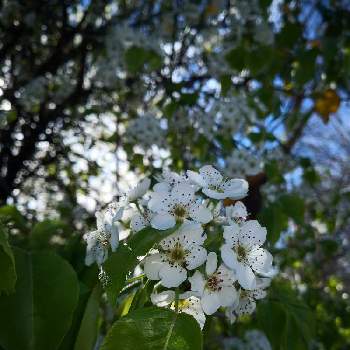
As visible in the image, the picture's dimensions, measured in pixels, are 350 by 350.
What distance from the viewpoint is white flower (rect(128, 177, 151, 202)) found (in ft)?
3.96

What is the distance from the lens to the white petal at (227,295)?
98 cm

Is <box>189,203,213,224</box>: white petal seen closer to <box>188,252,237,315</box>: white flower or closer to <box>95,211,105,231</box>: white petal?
<box>188,252,237,315</box>: white flower

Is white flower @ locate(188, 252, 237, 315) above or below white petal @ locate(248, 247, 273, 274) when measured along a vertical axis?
below

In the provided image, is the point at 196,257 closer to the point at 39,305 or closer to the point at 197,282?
the point at 197,282

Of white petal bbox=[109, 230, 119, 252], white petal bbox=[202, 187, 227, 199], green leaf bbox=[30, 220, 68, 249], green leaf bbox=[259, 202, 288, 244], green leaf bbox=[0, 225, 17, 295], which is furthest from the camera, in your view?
green leaf bbox=[259, 202, 288, 244]

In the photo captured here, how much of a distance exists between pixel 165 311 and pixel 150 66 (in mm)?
2657

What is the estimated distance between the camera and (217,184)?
1207 mm

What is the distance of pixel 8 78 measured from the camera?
3885 millimetres

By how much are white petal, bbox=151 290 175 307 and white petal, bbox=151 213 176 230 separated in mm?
124

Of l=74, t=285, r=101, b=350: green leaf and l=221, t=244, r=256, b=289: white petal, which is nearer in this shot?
l=221, t=244, r=256, b=289: white petal

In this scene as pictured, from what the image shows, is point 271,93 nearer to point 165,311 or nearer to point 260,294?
point 260,294

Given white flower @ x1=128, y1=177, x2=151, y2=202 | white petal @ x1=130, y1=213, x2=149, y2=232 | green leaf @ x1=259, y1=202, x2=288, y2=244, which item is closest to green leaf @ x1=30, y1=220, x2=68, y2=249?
white flower @ x1=128, y1=177, x2=151, y2=202

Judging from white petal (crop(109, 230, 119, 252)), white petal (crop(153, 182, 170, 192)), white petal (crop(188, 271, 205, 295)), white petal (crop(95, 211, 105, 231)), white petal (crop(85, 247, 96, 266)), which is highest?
white petal (crop(153, 182, 170, 192))

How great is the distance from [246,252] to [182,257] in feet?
0.53
